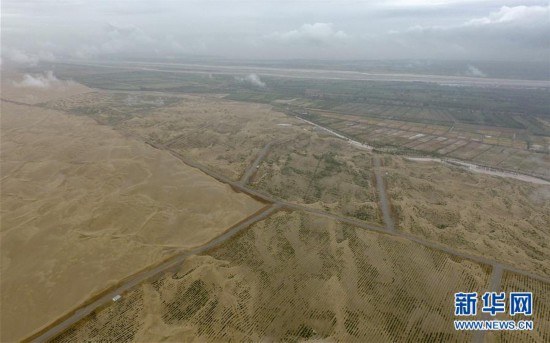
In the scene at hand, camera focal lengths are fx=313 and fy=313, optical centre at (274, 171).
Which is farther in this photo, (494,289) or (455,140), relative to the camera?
(455,140)

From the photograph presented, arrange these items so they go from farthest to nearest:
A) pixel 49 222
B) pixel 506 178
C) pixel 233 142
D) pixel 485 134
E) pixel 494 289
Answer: pixel 485 134
pixel 233 142
pixel 506 178
pixel 49 222
pixel 494 289

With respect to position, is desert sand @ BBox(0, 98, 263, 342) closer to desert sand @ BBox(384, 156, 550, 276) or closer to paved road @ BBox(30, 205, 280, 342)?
paved road @ BBox(30, 205, 280, 342)

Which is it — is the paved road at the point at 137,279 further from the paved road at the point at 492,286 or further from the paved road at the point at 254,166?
the paved road at the point at 492,286

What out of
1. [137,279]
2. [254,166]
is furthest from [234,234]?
[254,166]

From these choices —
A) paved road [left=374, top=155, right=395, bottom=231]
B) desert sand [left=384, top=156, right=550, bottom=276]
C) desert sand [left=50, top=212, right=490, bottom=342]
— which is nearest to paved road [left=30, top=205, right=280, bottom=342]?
desert sand [left=50, top=212, right=490, bottom=342]

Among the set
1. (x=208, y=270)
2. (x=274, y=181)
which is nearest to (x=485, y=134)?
(x=274, y=181)

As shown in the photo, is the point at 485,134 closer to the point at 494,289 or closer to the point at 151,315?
the point at 494,289

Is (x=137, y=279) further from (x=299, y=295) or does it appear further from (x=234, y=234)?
(x=299, y=295)

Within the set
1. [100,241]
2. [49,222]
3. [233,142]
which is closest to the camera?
[100,241]
